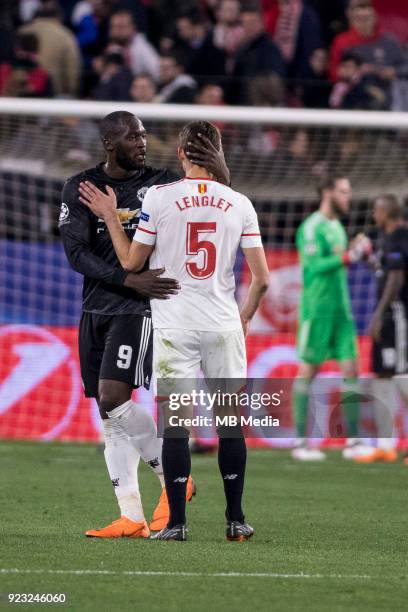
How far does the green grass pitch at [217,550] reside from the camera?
16.7 ft

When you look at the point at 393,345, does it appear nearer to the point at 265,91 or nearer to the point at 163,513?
the point at 265,91

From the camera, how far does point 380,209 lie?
12430mm

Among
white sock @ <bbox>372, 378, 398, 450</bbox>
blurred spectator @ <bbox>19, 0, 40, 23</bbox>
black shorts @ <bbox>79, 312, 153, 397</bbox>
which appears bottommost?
white sock @ <bbox>372, 378, 398, 450</bbox>

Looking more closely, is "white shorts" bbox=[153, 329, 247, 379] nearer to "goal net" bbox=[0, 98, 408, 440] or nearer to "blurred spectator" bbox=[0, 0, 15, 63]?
"goal net" bbox=[0, 98, 408, 440]

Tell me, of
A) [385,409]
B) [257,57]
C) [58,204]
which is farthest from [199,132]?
[257,57]

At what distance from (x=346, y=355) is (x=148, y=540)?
600cm

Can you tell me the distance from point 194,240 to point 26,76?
30.7ft

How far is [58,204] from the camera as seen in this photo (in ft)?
47.4

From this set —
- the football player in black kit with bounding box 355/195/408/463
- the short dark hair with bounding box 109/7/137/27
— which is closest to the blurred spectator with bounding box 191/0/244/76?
the short dark hair with bounding box 109/7/137/27

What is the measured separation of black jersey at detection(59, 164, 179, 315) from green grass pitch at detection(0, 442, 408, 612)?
119 cm

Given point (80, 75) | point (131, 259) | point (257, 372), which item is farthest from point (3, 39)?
point (131, 259)

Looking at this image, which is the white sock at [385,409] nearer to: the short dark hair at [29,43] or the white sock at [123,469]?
the white sock at [123,469]

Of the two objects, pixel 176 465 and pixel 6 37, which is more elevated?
pixel 6 37

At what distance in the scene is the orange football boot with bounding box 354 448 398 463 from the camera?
40.2ft
